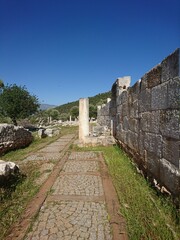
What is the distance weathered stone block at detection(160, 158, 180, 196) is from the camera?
3.17 m

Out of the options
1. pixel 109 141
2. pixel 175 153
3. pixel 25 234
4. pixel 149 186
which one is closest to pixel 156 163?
pixel 149 186

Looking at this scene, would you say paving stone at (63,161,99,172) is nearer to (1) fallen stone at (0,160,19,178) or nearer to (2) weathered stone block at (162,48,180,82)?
(1) fallen stone at (0,160,19,178)

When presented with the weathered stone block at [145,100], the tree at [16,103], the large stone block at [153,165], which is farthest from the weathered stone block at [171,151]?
the tree at [16,103]

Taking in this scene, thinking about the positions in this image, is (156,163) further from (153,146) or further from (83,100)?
(83,100)

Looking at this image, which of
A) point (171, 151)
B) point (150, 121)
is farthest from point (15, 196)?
point (150, 121)

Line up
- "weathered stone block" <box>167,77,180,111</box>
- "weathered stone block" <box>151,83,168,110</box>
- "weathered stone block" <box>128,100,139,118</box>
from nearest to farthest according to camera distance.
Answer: "weathered stone block" <box>167,77,180,111</box>, "weathered stone block" <box>151,83,168,110</box>, "weathered stone block" <box>128,100,139,118</box>

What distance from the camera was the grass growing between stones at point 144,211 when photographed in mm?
2842

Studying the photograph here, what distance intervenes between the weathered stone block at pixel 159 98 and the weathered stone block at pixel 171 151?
627mm

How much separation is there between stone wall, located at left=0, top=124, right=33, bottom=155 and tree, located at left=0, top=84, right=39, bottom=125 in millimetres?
19539

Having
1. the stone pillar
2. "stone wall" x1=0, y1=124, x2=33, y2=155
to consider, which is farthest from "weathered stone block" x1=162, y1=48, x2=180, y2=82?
the stone pillar

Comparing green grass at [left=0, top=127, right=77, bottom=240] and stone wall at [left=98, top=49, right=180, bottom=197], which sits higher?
stone wall at [left=98, top=49, right=180, bottom=197]

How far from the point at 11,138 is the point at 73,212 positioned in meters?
7.31

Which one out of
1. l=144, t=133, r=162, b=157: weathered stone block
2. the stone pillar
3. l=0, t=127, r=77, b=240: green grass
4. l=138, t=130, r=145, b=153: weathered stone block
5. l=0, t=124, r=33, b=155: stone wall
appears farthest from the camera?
the stone pillar

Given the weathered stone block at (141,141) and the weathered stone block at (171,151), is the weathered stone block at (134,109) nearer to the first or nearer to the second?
the weathered stone block at (141,141)
